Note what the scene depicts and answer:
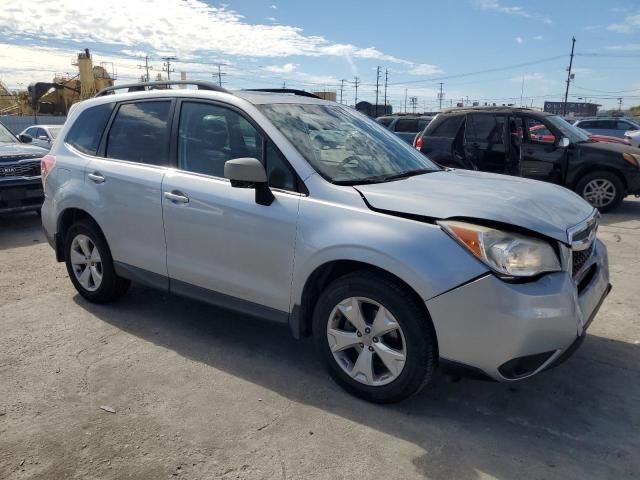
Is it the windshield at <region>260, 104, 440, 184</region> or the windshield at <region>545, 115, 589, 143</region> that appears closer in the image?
the windshield at <region>260, 104, 440, 184</region>

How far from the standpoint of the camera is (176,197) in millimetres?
3748

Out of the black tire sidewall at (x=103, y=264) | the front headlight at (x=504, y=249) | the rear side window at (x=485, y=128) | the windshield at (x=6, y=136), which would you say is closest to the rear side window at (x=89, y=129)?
the black tire sidewall at (x=103, y=264)

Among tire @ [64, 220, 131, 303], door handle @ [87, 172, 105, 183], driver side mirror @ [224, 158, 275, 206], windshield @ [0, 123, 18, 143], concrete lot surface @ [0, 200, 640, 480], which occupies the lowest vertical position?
concrete lot surface @ [0, 200, 640, 480]

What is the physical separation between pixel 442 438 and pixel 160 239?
2.39 metres

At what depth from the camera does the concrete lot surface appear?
8.50ft

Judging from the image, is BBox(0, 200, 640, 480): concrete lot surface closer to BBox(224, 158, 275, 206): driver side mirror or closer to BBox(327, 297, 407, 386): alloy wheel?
BBox(327, 297, 407, 386): alloy wheel

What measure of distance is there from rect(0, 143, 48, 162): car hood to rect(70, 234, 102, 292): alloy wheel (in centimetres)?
416

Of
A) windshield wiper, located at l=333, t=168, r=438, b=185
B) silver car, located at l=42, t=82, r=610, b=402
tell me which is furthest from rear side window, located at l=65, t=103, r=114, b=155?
windshield wiper, located at l=333, t=168, r=438, b=185

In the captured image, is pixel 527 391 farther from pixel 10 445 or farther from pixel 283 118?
pixel 10 445

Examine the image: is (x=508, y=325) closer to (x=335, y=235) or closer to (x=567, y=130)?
(x=335, y=235)

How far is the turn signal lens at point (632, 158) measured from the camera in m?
8.98

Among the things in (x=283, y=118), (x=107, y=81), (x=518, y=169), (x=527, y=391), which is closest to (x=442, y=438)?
(x=527, y=391)

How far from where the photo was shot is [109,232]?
4.31m

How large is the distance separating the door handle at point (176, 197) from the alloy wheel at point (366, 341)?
1379mm
